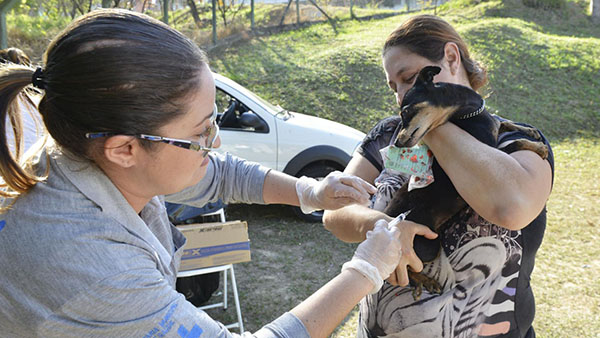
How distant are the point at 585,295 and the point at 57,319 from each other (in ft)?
16.2

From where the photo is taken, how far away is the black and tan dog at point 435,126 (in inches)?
62.2

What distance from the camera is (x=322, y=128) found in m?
6.23

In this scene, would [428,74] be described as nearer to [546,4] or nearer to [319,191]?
[319,191]

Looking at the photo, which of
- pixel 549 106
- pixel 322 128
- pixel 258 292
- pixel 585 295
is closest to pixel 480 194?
pixel 258 292

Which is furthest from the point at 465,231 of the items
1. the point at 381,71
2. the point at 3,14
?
the point at 381,71

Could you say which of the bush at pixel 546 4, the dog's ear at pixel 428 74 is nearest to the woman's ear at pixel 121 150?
the dog's ear at pixel 428 74

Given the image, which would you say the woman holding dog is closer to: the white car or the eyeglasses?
the eyeglasses

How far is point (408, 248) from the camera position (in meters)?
1.61

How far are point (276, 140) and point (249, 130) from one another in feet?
1.24

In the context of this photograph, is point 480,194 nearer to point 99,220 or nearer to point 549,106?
point 99,220

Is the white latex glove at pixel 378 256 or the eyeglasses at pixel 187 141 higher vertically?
the eyeglasses at pixel 187 141

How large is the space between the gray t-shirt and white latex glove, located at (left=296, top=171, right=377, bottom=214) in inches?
26.7

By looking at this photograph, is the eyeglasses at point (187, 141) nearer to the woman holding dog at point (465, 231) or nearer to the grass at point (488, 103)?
the woman holding dog at point (465, 231)

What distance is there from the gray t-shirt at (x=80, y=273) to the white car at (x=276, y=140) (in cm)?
475
